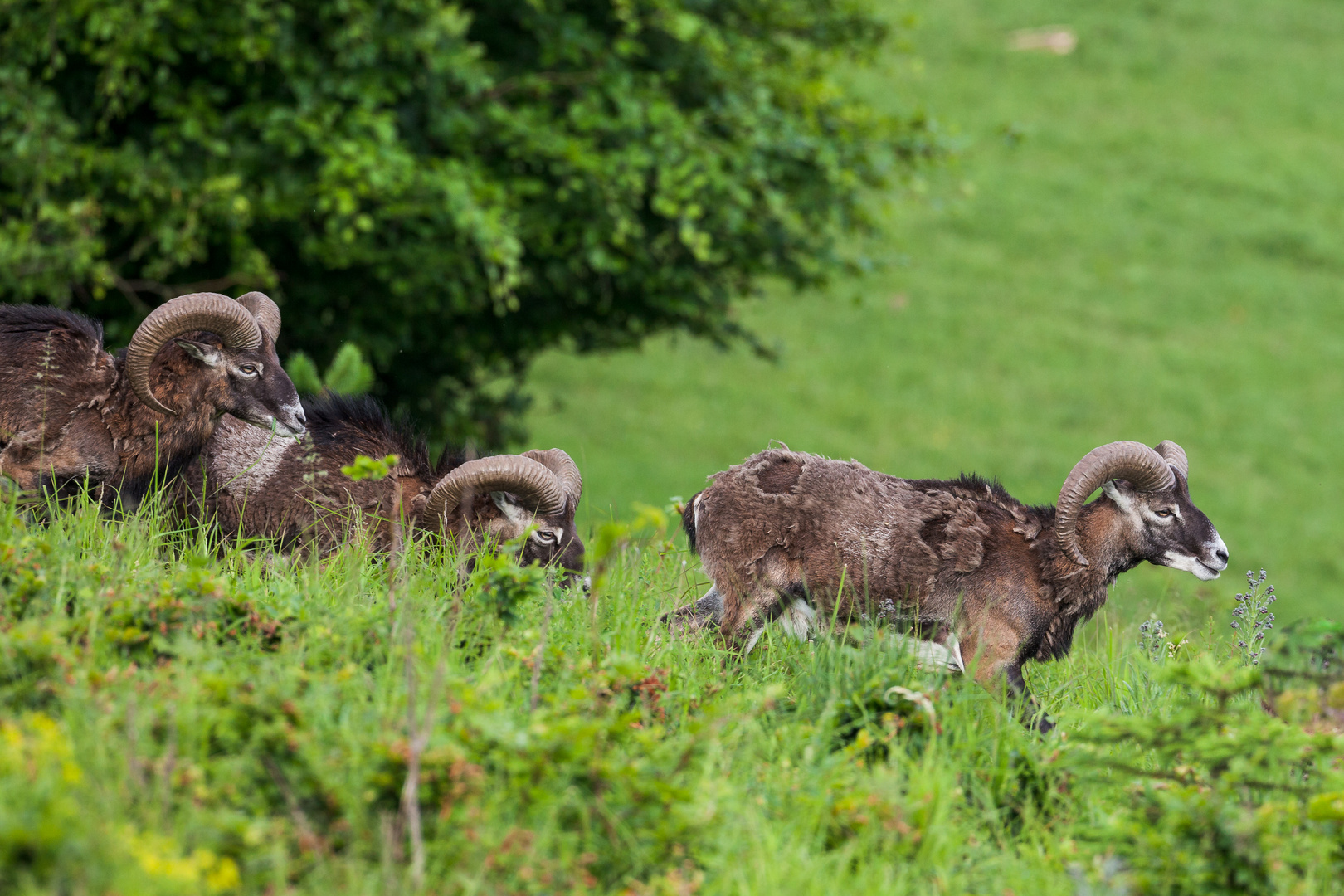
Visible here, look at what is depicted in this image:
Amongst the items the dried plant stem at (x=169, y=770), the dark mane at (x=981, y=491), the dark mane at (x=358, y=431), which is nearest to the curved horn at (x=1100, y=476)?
the dark mane at (x=981, y=491)

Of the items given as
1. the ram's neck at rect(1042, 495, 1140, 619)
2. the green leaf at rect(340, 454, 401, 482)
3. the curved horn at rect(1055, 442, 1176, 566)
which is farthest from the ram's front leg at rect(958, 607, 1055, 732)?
the green leaf at rect(340, 454, 401, 482)

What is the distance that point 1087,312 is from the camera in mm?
27750

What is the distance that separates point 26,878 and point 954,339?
24403mm

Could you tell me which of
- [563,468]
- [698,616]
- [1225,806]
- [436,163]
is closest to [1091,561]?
[698,616]

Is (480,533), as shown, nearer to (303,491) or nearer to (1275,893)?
(303,491)

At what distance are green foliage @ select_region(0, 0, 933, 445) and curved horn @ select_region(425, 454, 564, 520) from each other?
5.91 ft

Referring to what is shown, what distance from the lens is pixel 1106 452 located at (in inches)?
255

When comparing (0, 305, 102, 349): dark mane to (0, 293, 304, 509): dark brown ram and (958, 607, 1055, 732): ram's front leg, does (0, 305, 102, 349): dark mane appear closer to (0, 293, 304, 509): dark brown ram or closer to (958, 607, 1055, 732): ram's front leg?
(0, 293, 304, 509): dark brown ram

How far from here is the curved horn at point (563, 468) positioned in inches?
297

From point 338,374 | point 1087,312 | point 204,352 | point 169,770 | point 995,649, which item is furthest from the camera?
point 1087,312

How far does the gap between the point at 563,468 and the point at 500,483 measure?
0.70 m

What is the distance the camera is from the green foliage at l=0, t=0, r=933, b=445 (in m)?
10.3

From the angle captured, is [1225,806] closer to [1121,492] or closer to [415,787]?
[415,787]

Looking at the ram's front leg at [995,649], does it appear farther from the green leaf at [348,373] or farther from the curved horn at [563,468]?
the green leaf at [348,373]
